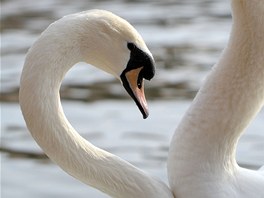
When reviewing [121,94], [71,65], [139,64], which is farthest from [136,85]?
[121,94]

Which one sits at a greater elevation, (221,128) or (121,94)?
(221,128)

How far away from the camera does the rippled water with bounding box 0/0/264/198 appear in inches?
214

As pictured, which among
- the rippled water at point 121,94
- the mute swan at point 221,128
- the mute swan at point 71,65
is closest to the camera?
the mute swan at point 71,65

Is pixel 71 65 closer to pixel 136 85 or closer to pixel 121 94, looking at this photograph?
pixel 136 85

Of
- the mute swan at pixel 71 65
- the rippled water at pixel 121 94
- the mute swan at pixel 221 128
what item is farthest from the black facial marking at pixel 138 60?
the rippled water at pixel 121 94

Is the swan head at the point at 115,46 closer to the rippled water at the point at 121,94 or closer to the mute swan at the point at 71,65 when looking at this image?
the mute swan at the point at 71,65

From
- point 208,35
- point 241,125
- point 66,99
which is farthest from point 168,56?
point 241,125

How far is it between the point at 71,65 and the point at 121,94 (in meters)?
3.43

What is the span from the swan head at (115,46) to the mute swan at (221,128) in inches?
9.0

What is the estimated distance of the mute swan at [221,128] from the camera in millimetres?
3387

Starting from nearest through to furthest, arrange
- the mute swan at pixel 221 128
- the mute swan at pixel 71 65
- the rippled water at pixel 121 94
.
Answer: the mute swan at pixel 71 65, the mute swan at pixel 221 128, the rippled water at pixel 121 94

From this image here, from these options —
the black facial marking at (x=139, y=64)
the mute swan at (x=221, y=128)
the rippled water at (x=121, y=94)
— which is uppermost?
the black facial marking at (x=139, y=64)

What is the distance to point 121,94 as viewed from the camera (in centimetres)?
674

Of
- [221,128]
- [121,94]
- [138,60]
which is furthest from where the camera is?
[121,94]
